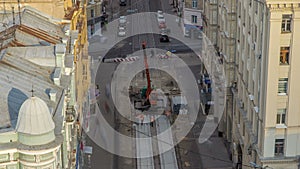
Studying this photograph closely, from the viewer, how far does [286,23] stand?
56188mm

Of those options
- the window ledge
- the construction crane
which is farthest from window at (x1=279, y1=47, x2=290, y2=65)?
the construction crane

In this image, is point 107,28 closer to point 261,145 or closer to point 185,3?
point 185,3

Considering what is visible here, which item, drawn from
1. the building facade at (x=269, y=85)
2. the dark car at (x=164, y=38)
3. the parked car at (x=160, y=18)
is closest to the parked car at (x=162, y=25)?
the parked car at (x=160, y=18)

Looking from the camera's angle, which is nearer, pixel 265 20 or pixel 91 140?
pixel 265 20

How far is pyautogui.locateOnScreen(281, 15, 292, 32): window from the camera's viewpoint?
55906 millimetres

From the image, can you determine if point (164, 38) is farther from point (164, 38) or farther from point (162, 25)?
point (162, 25)

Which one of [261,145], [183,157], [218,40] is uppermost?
[218,40]

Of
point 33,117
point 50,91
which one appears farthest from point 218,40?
point 33,117

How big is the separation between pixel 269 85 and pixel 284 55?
314cm

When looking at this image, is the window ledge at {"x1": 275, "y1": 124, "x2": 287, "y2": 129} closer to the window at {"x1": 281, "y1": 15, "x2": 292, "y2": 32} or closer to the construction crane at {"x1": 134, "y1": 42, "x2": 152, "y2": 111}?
the window at {"x1": 281, "y1": 15, "x2": 292, "y2": 32}

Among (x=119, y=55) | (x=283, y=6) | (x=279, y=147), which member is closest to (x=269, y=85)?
(x=279, y=147)

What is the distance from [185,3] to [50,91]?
3315 inches

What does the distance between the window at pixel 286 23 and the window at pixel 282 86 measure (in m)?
4.80

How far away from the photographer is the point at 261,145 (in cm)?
6056
